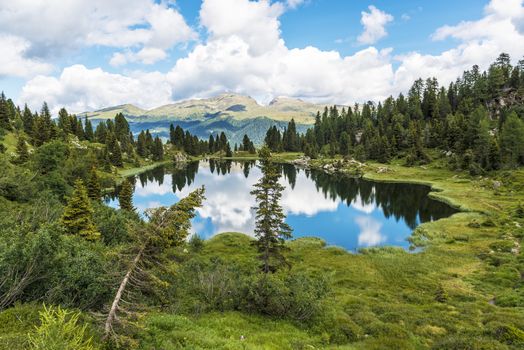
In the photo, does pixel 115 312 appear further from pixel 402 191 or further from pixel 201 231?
pixel 402 191

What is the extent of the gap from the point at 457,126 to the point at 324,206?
83.9 meters

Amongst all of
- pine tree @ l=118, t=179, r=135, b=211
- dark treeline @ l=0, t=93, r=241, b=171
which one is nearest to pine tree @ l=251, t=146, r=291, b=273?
pine tree @ l=118, t=179, r=135, b=211

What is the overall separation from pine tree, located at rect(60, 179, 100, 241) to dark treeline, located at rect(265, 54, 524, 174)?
369 ft

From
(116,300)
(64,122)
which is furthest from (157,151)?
(116,300)

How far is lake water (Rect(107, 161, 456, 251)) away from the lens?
6138 centimetres

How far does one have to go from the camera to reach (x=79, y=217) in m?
37.7

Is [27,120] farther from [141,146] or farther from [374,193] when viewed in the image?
[374,193]

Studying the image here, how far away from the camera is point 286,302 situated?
2158 cm

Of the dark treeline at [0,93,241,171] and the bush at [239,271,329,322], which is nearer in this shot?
the bush at [239,271,329,322]

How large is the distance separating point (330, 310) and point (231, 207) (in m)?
61.8

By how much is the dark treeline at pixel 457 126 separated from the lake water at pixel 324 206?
93.7ft

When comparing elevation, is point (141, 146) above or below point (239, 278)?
above

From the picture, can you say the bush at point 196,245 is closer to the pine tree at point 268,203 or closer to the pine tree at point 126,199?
the pine tree at point 268,203

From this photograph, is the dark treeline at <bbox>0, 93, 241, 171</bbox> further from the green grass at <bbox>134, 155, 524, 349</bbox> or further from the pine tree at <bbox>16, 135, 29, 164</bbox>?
the green grass at <bbox>134, 155, 524, 349</bbox>
